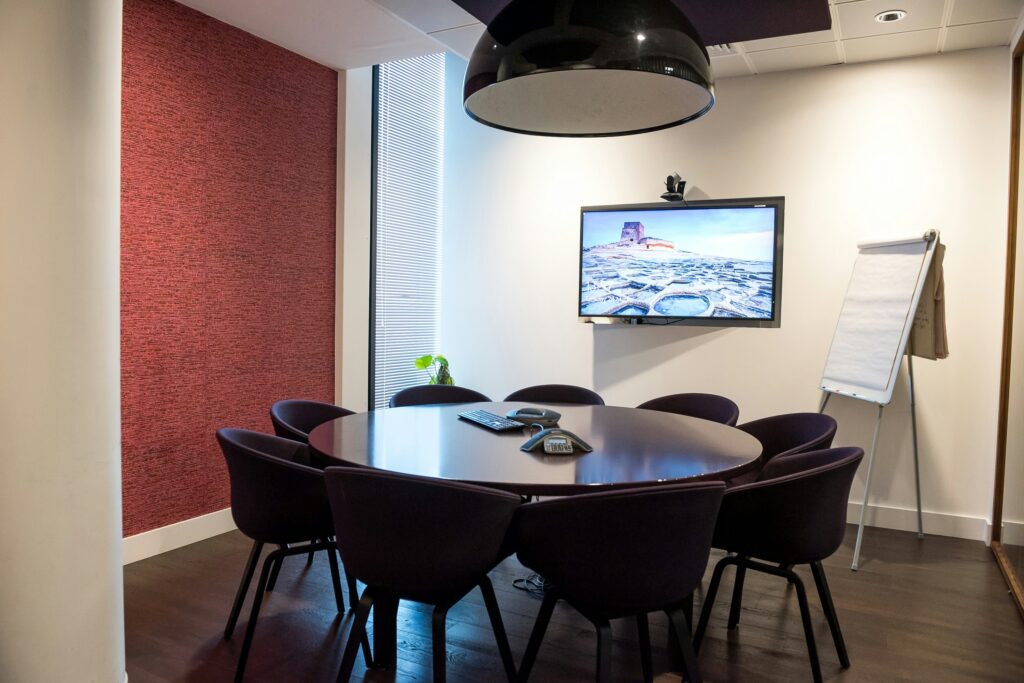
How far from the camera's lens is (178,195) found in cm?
375

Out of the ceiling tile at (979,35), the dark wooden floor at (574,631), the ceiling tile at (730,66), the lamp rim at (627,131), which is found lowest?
the dark wooden floor at (574,631)

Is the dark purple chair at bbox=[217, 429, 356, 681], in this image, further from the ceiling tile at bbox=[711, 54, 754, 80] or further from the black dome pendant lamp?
the ceiling tile at bbox=[711, 54, 754, 80]

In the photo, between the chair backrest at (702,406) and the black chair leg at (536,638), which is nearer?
the black chair leg at (536,638)

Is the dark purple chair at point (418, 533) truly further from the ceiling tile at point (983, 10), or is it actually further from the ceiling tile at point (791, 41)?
the ceiling tile at point (983, 10)

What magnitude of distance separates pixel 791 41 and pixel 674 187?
1.14m

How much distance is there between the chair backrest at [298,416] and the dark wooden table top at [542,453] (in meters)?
0.28

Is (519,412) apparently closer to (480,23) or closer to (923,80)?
(480,23)

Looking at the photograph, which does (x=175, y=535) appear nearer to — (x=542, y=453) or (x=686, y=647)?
(x=542, y=453)

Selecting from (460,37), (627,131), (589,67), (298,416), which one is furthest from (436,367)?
(589,67)

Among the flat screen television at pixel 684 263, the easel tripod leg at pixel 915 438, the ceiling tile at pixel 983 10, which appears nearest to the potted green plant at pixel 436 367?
the flat screen television at pixel 684 263

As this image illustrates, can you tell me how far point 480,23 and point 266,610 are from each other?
3270 millimetres

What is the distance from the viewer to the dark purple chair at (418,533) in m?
1.87

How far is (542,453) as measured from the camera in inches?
96.6

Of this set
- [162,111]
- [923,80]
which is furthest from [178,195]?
[923,80]
